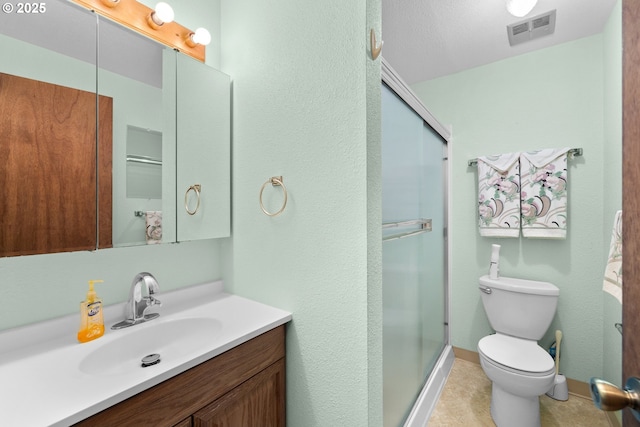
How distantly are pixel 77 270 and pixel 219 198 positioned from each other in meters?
0.55

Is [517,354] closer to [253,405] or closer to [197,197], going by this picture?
[253,405]

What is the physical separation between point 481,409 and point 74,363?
208cm

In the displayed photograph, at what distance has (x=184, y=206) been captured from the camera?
1.15 m

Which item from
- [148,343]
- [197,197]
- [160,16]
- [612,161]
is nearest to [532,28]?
[612,161]

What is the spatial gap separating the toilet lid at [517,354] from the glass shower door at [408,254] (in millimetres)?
363

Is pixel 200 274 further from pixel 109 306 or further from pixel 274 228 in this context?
pixel 274 228

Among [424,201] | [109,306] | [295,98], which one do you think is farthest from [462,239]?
[109,306]

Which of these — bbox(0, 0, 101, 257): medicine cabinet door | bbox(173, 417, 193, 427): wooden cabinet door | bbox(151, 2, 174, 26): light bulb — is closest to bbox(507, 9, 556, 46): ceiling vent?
bbox(151, 2, 174, 26): light bulb

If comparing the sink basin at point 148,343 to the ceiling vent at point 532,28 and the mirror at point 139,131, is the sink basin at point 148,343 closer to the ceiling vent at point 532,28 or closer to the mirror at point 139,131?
the mirror at point 139,131

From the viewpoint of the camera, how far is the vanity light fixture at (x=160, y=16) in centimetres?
103

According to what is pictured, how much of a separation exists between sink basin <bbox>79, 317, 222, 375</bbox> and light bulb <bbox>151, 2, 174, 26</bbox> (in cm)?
116

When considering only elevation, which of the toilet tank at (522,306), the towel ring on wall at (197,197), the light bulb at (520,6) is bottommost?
the toilet tank at (522,306)

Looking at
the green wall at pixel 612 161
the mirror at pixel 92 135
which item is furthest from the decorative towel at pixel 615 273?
the mirror at pixel 92 135

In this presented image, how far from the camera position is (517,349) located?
1.62 m
